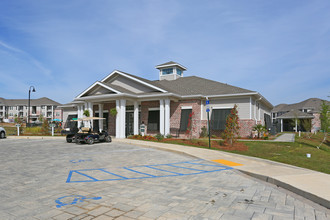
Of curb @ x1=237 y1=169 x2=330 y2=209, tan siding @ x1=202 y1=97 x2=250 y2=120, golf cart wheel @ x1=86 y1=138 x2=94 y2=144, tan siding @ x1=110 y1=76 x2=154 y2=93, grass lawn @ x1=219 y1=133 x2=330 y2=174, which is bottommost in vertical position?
grass lawn @ x1=219 y1=133 x2=330 y2=174

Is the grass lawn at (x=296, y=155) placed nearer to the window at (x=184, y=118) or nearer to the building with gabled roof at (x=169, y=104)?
the building with gabled roof at (x=169, y=104)

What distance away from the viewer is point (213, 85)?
25.6m

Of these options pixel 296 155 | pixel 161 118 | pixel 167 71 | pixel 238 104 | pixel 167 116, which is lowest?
Answer: pixel 296 155

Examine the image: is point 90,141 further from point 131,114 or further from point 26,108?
point 26,108

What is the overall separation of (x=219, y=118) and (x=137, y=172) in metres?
15.6

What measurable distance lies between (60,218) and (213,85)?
23.4m

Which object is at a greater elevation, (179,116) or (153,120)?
(179,116)

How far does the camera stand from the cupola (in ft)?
102

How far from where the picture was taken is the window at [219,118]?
21844mm

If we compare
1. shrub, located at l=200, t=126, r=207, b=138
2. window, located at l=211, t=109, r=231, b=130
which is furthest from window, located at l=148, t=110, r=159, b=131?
window, located at l=211, t=109, r=231, b=130

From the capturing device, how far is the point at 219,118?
2219 centimetres

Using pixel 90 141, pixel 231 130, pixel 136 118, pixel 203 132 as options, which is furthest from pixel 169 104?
pixel 90 141

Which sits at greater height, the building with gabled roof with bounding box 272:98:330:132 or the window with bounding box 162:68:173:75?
the window with bounding box 162:68:173:75

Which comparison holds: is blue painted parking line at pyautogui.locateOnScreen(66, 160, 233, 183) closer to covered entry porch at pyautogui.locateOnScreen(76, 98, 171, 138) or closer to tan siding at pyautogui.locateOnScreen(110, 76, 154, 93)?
covered entry porch at pyautogui.locateOnScreen(76, 98, 171, 138)
